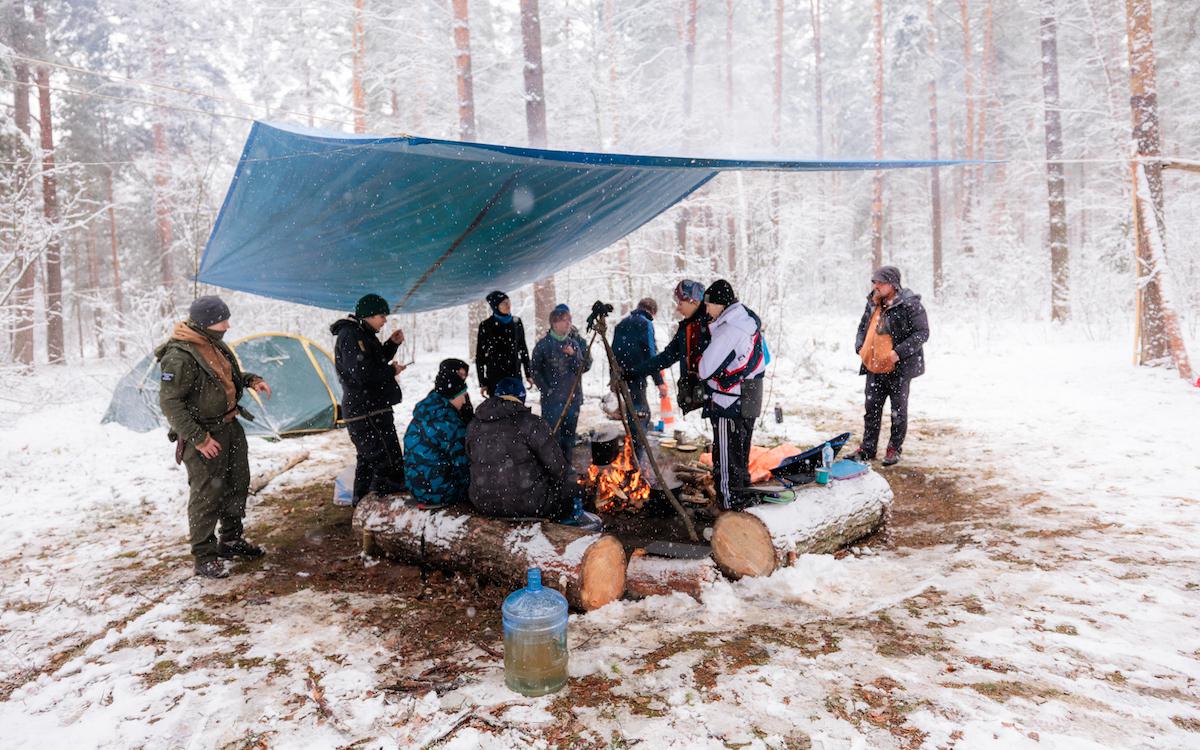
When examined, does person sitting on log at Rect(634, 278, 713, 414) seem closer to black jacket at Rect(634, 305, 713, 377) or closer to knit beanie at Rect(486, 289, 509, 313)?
black jacket at Rect(634, 305, 713, 377)

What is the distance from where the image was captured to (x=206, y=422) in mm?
4113

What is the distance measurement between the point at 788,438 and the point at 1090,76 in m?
20.8

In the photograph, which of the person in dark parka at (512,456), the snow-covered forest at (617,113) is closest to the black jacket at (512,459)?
the person in dark parka at (512,456)

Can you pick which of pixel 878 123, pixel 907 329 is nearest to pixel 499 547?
pixel 907 329

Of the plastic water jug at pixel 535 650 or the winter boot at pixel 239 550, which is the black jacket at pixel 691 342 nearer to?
the plastic water jug at pixel 535 650

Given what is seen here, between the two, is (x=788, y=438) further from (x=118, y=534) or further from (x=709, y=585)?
(x=118, y=534)

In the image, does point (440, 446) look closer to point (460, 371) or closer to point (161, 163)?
point (460, 371)

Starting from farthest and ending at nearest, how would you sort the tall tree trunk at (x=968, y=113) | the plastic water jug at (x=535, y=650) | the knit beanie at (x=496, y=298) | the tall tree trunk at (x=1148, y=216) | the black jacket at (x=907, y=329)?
the tall tree trunk at (x=968, y=113) < the tall tree trunk at (x=1148, y=216) < the knit beanie at (x=496, y=298) < the black jacket at (x=907, y=329) < the plastic water jug at (x=535, y=650)

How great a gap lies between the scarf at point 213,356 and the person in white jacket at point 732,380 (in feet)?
11.0

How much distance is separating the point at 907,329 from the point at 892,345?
19cm

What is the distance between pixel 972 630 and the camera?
2.97 meters

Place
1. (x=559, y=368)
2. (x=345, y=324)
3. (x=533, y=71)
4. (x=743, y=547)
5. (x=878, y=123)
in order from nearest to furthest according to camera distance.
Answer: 1. (x=743, y=547)
2. (x=345, y=324)
3. (x=559, y=368)
4. (x=533, y=71)
5. (x=878, y=123)

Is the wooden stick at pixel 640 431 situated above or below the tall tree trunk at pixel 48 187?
below

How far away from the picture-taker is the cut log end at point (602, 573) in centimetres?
339
